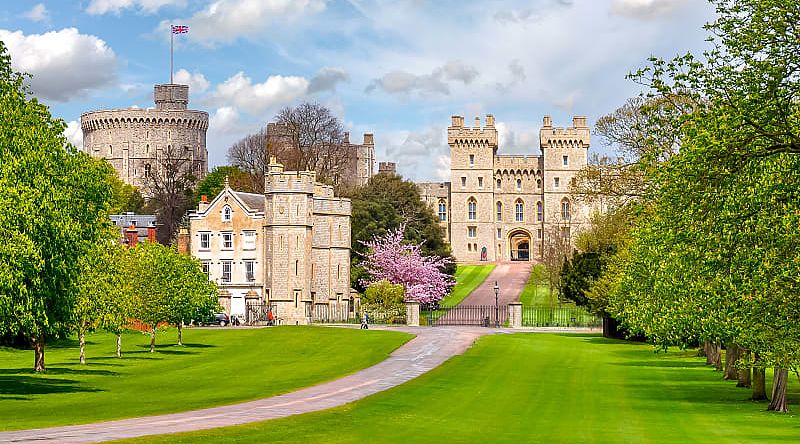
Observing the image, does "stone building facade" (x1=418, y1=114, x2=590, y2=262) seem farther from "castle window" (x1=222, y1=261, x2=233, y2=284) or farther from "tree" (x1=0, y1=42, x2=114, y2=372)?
"tree" (x1=0, y1=42, x2=114, y2=372)

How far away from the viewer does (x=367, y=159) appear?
154375mm

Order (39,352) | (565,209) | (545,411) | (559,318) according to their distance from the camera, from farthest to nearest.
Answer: (565,209) < (559,318) < (39,352) < (545,411)

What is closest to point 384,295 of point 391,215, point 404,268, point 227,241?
point 404,268

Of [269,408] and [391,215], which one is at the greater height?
[391,215]

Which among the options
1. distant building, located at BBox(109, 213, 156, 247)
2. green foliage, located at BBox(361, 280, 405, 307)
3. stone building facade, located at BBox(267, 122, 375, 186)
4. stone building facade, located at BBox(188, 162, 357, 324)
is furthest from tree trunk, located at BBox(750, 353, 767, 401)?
stone building facade, located at BBox(267, 122, 375, 186)

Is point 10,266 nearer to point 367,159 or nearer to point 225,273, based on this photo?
point 225,273

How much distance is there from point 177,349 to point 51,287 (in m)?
24.2

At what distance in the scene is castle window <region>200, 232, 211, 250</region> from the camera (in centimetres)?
8125

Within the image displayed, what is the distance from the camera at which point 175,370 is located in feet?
135

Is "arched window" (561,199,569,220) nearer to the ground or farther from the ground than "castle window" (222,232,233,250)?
farther from the ground

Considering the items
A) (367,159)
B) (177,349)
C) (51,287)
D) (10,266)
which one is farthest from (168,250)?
(367,159)

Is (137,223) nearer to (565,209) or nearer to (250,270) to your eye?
(250,270)

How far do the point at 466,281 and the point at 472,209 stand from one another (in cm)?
2760

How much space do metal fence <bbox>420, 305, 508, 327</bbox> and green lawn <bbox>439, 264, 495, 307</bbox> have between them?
5.92 meters
